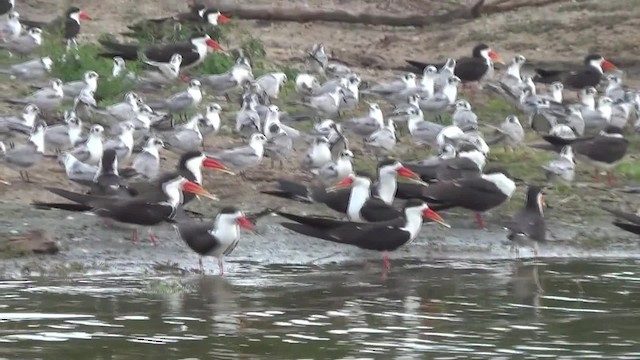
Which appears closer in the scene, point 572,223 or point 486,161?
point 572,223

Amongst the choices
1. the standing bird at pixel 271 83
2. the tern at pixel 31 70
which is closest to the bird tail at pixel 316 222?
the standing bird at pixel 271 83

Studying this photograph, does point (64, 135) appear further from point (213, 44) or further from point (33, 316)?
point (33, 316)

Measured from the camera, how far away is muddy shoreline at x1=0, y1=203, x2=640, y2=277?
43.8ft

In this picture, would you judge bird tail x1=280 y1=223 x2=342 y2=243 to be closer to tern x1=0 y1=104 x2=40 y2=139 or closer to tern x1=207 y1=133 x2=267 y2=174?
tern x1=207 y1=133 x2=267 y2=174

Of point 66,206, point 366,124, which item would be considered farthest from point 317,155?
point 66,206

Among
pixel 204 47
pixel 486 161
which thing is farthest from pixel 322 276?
pixel 204 47

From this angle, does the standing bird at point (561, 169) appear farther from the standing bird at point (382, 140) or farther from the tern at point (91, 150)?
the tern at point (91, 150)

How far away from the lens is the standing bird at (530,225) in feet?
47.5

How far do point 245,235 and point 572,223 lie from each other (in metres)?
3.39

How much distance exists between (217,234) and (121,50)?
8669 millimetres

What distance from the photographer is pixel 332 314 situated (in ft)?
37.3

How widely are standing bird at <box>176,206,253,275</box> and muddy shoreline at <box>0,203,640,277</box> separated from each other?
0.64 feet

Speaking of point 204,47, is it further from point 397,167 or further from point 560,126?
point 397,167

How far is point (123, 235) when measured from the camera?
1419cm
